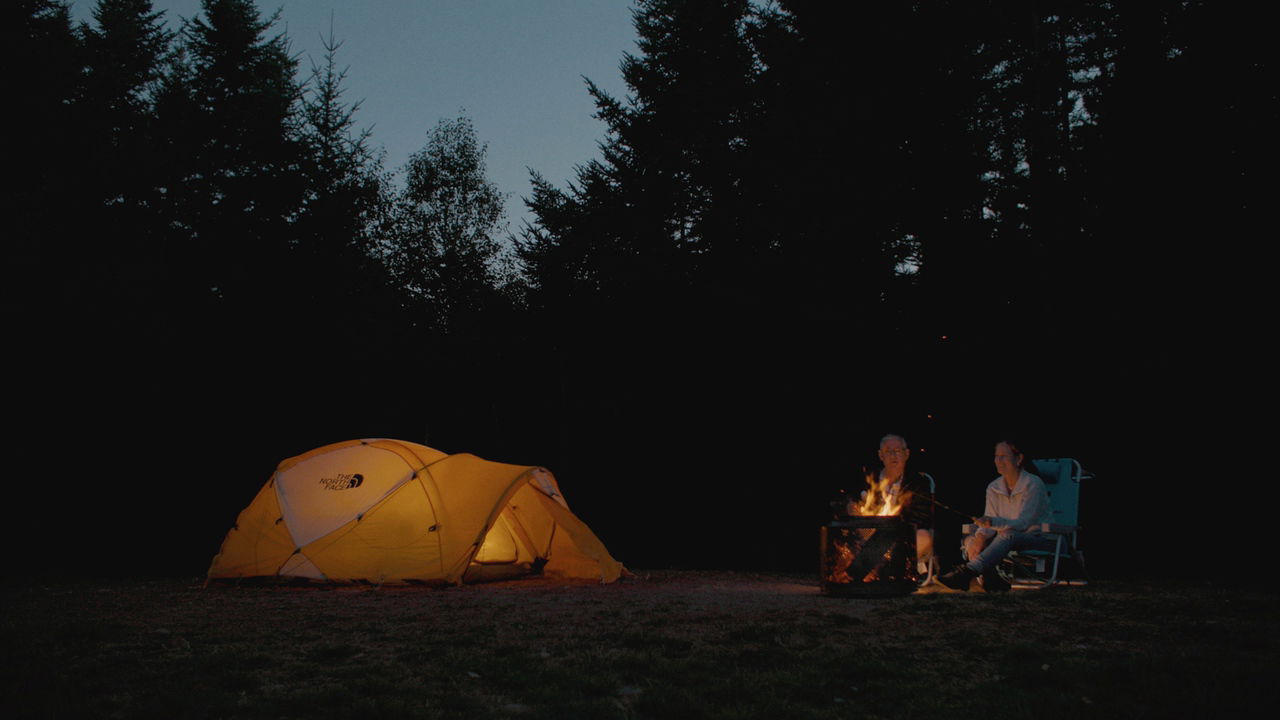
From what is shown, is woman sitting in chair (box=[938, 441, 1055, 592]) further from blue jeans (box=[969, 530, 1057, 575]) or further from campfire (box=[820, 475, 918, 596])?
campfire (box=[820, 475, 918, 596])

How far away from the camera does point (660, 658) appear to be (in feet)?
13.3

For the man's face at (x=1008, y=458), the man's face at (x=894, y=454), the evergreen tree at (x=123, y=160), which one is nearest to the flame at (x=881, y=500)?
the man's face at (x=894, y=454)

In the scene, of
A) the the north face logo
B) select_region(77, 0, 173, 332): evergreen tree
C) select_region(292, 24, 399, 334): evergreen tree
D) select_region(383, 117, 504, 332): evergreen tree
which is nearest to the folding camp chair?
the the north face logo

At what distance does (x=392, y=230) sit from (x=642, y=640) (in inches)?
745

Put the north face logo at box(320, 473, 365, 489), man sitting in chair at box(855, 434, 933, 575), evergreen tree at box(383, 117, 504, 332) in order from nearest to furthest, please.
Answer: man sitting in chair at box(855, 434, 933, 575), the north face logo at box(320, 473, 365, 489), evergreen tree at box(383, 117, 504, 332)

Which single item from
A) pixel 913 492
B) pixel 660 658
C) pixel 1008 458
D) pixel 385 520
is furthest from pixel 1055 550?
pixel 385 520

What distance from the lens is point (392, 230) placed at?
21859 millimetres

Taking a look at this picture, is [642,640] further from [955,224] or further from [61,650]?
[955,224]

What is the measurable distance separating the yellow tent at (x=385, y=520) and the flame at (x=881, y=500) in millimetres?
2875

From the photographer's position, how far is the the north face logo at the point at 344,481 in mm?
8969

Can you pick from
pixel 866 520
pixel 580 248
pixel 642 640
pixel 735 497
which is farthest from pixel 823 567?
pixel 580 248

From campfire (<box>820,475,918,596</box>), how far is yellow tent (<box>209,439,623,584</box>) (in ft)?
9.08

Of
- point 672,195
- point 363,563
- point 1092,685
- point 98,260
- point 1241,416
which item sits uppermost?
point 672,195

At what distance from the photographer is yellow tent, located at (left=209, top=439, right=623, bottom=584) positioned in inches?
340
